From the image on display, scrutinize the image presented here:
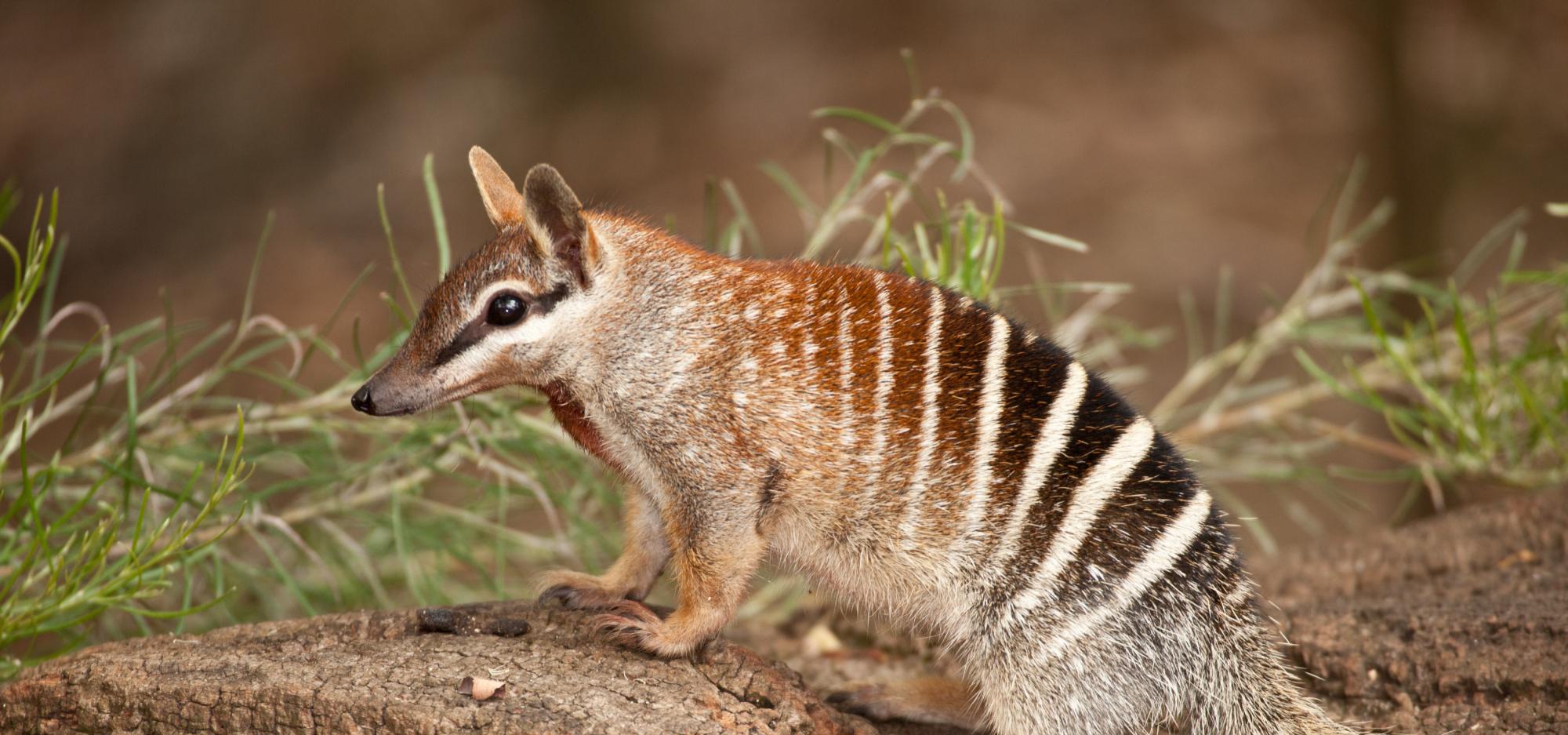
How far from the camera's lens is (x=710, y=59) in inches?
292

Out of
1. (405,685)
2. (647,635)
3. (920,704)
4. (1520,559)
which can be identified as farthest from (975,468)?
(1520,559)

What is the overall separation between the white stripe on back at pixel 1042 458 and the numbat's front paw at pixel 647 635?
2.28ft

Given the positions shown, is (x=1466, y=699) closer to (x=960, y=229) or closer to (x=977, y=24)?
(x=960, y=229)

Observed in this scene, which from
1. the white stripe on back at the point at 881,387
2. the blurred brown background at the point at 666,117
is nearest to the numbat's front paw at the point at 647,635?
the white stripe on back at the point at 881,387

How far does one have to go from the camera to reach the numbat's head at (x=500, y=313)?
106 inches

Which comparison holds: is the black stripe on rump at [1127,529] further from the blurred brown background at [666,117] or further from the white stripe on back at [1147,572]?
the blurred brown background at [666,117]

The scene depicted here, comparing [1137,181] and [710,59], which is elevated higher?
[710,59]

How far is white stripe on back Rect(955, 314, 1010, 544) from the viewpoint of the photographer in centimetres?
276

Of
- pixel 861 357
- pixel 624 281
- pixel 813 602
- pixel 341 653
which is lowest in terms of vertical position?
pixel 813 602

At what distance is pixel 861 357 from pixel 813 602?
1563 millimetres

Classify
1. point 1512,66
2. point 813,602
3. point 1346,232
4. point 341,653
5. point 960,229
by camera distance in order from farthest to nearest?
point 1346,232 → point 1512,66 → point 813,602 → point 960,229 → point 341,653

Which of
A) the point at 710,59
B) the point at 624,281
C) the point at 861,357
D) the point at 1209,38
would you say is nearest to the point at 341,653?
the point at 624,281

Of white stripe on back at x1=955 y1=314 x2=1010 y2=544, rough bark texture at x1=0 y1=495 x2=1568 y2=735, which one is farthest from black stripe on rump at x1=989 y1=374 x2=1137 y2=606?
rough bark texture at x1=0 y1=495 x2=1568 y2=735

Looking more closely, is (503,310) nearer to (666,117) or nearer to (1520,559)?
(1520,559)
